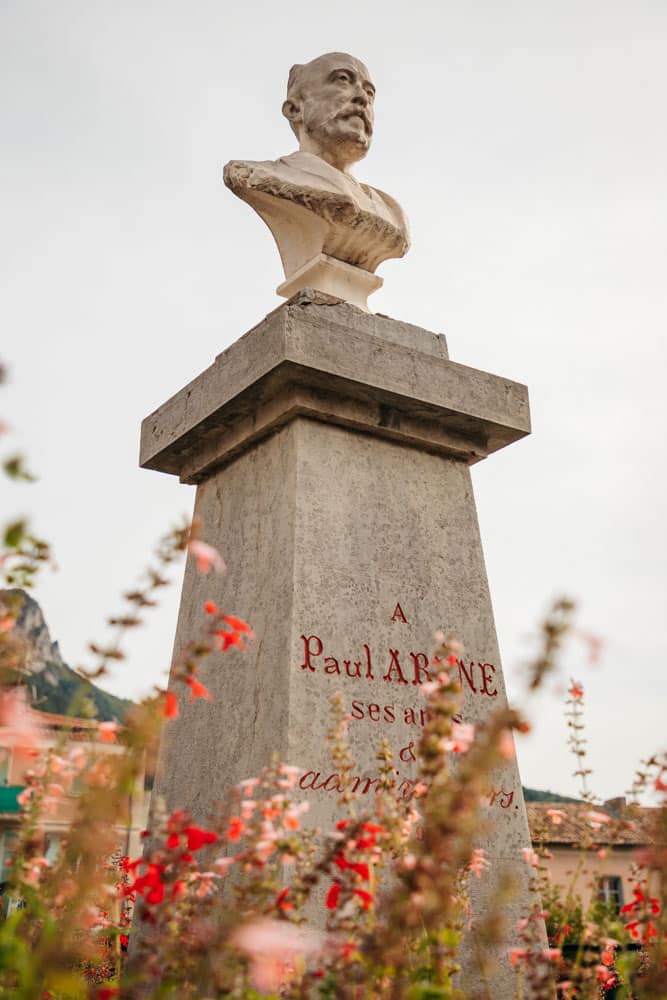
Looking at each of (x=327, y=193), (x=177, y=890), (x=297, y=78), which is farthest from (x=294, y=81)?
(x=177, y=890)

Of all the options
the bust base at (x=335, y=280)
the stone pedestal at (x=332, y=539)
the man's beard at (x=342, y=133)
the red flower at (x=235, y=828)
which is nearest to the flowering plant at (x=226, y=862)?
the red flower at (x=235, y=828)

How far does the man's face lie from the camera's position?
14.3 feet

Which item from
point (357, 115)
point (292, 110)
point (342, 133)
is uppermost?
point (292, 110)

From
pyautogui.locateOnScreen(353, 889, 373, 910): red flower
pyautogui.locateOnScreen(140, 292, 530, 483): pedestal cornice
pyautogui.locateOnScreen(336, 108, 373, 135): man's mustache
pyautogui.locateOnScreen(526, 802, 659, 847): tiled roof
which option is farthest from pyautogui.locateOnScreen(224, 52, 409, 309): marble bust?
pyautogui.locateOnScreen(353, 889, 373, 910): red flower

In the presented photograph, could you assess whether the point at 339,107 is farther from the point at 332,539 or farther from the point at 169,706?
the point at 169,706

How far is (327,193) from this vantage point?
4.02 m

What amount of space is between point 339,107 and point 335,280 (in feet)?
2.98

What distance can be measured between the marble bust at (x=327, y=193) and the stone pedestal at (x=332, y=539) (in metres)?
0.47

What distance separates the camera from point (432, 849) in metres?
1.32

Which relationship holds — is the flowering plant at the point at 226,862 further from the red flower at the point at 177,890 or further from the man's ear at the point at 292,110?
the man's ear at the point at 292,110

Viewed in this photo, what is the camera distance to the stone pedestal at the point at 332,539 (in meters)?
Answer: 3.10

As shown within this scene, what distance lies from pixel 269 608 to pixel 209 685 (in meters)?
0.42

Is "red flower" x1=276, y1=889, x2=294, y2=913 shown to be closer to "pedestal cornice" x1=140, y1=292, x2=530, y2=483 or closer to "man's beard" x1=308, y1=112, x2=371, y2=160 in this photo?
"pedestal cornice" x1=140, y1=292, x2=530, y2=483

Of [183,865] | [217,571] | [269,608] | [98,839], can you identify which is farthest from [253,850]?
[217,571]
